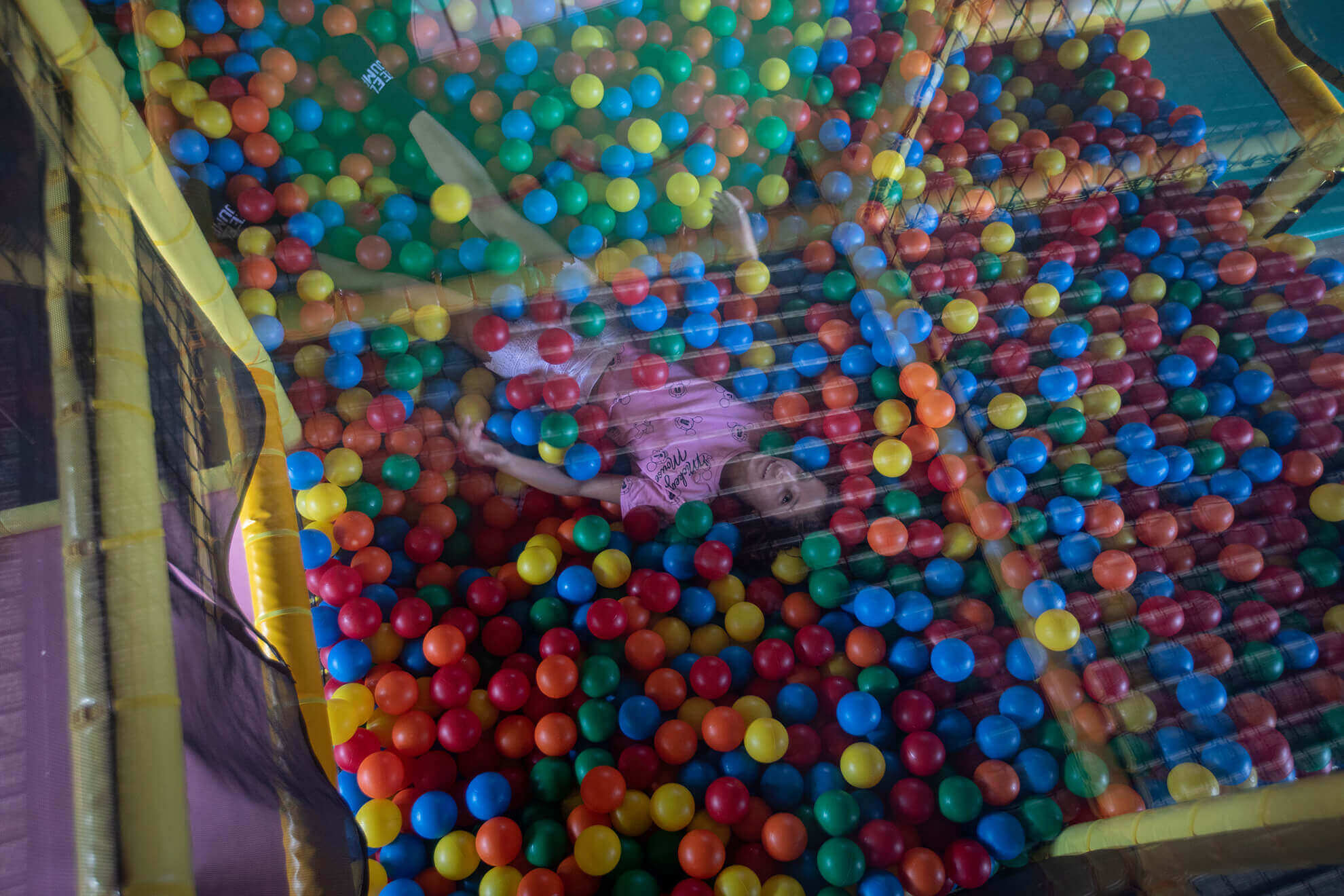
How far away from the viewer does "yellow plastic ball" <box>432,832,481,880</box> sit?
1.08 metres

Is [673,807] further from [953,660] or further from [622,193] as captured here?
[622,193]

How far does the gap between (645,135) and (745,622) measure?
1063mm

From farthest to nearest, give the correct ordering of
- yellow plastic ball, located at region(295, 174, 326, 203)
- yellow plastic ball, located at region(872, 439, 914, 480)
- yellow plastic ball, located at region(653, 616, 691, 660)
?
1. yellow plastic ball, located at region(295, 174, 326, 203)
2. yellow plastic ball, located at region(872, 439, 914, 480)
3. yellow plastic ball, located at region(653, 616, 691, 660)

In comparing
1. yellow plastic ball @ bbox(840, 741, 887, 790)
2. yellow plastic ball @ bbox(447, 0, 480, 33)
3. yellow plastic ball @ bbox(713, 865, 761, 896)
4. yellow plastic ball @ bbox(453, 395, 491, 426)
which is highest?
yellow plastic ball @ bbox(447, 0, 480, 33)

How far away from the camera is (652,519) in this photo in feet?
4.75

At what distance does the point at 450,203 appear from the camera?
1.60 m

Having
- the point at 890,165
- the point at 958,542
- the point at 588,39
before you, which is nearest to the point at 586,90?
the point at 588,39

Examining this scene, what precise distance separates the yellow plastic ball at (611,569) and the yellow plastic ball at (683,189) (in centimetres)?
81

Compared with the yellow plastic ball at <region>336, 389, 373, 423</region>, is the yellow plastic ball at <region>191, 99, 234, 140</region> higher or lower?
higher

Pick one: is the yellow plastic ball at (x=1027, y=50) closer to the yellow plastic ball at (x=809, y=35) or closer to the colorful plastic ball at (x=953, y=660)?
the yellow plastic ball at (x=809, y=35)

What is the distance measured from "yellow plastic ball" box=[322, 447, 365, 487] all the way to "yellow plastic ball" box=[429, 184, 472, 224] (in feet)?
1.75

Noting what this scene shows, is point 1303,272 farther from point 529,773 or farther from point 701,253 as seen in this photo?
point 529,773

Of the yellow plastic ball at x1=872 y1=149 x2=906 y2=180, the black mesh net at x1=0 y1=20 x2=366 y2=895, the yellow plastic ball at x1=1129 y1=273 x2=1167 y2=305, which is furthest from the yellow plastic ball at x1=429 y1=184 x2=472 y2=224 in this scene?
the yellow plastic ball at x1=1129 y1=273 x2=1167 y2=305

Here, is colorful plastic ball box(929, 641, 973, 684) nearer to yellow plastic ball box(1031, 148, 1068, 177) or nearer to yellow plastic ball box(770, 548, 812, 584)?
yellow plastic ball box(770, 548, 812, 584)
